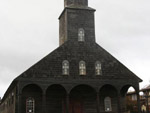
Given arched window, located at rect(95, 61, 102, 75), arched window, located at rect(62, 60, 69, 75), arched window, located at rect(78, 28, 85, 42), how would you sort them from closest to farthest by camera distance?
1. arched window, located at rect(62, 60, 69, 75)
2. arched window, located at rect(95, 61, 102, 75)
3. arched window, located at rect(78, 28, 85, 42)

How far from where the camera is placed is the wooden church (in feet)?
103

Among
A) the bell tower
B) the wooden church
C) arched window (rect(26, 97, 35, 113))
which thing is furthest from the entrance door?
the bell tower

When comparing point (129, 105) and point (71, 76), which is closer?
point (71, 76)

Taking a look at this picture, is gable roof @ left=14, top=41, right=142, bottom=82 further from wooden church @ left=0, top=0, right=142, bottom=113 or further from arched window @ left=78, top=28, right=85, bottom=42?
arched window @ left=78, top=28, right=85, bottom=42

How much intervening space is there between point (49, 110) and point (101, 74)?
24.2 feet

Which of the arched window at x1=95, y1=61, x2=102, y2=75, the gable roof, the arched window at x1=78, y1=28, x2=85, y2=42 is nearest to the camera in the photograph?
the gable roof

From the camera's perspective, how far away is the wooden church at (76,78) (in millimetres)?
31469

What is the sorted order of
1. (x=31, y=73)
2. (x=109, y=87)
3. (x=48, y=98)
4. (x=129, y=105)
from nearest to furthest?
1. (x=31, y=73)
2. (x=48, y=98)
3. (x=109, y=87)
4. (x=129, y=105)

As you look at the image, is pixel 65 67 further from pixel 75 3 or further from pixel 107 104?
pixel 75 3

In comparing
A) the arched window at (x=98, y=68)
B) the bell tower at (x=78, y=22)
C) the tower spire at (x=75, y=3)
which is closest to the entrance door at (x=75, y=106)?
the arched window at (x=98, y=68)

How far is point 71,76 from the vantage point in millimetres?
32500

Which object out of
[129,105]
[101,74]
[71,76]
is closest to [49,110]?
[71,76]

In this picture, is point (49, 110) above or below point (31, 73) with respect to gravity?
below

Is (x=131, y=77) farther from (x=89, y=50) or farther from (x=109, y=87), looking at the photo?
(x=89, y=50)
